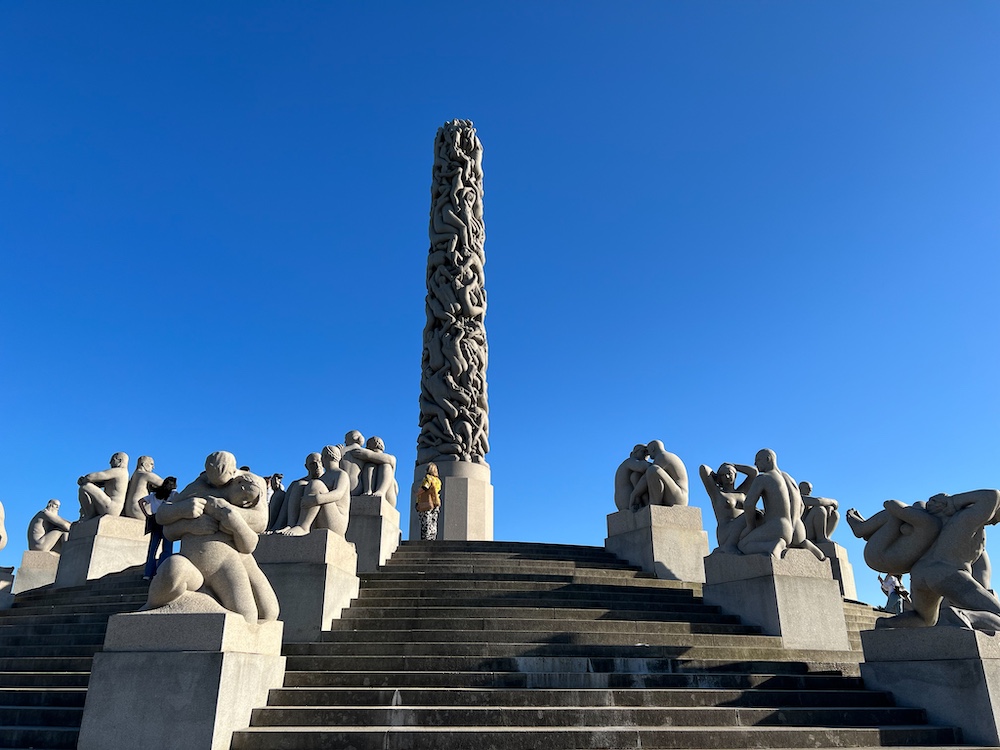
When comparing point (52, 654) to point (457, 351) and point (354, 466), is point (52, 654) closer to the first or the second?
point (354, 466)

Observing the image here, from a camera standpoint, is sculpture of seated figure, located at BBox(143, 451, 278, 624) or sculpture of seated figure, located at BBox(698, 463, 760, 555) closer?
sculpture of seated figure, located at BBox(143, 451, 278, 624)

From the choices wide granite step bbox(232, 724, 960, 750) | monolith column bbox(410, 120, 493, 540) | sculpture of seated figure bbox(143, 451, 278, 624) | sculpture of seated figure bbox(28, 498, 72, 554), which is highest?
monolith column bbox(410, 120, 493, 540)

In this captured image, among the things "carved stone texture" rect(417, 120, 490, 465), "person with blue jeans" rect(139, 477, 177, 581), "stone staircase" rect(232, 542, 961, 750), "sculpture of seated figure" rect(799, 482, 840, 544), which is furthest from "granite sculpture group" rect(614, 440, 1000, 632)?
"carved stone texture" rect(417, 120, 490, 465)

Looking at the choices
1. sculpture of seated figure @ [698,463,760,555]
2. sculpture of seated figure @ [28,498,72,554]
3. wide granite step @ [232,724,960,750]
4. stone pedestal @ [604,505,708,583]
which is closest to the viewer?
wide granite step @ [232,724,960,750]

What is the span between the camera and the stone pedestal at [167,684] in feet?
19.2

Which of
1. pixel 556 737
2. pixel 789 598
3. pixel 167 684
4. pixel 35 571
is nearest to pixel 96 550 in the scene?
pixel 35 571

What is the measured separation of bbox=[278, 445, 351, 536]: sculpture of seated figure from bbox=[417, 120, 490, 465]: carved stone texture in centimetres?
987

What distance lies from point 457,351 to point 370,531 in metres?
9.85

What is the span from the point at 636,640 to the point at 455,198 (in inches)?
690

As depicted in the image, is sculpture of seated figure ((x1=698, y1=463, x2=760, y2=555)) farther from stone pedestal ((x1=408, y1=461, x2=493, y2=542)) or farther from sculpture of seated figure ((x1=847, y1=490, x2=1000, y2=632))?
stone pedestal ((x1=408, y1=461, x2=493, y2=542))

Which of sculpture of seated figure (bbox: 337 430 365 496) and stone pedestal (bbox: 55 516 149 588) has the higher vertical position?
sculpture of seated figure (bbox: 337 430 365 496)

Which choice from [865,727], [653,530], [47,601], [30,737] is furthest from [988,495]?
[47,601]

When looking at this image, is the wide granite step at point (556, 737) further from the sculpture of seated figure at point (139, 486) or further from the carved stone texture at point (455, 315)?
the carved stone texture at point (455, 315)

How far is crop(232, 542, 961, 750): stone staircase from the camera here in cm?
642
